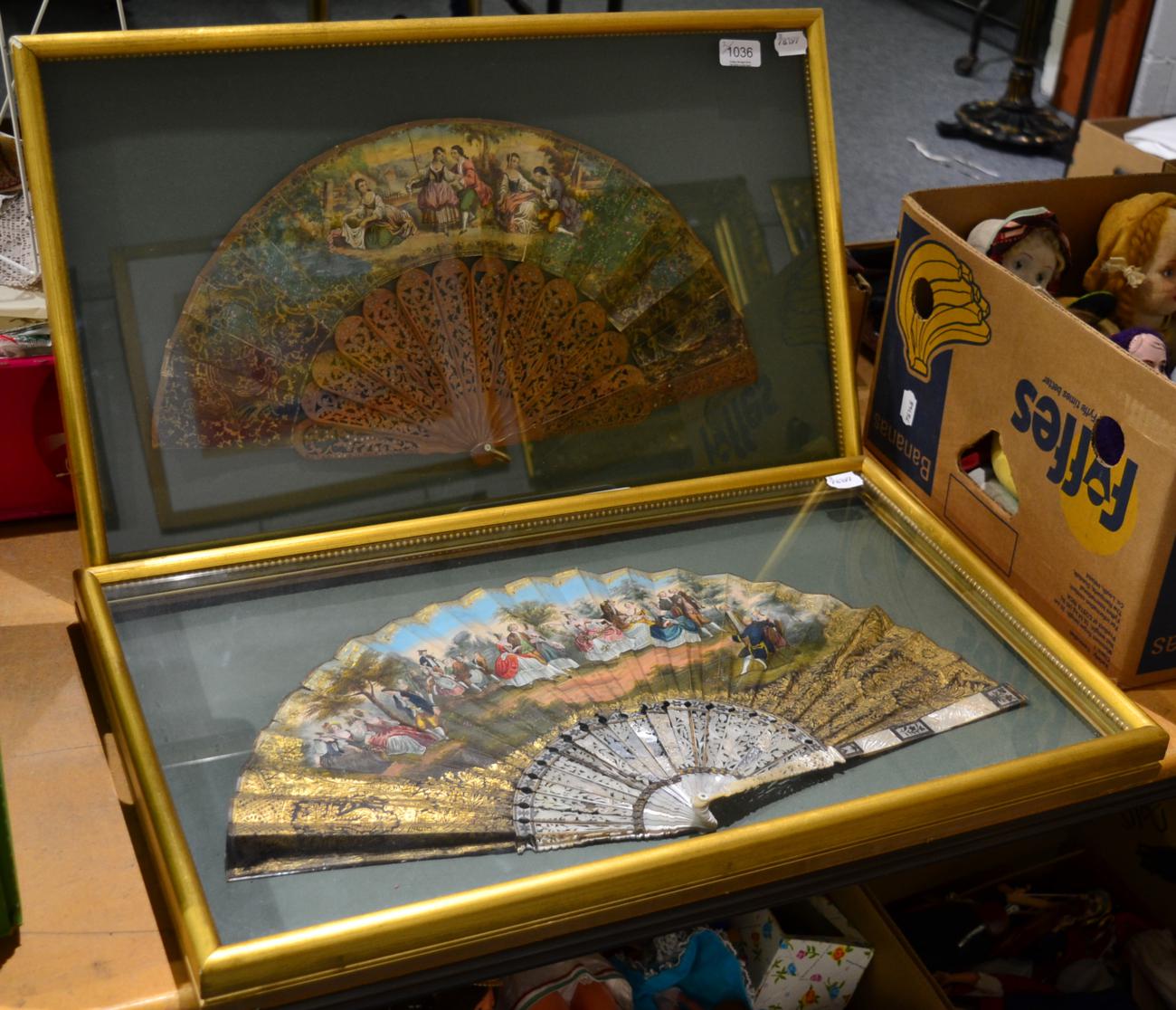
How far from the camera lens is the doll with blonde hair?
4.83 feet

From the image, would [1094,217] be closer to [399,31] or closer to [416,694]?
[399,31]

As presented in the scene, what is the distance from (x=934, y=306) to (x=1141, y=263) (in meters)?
0.33

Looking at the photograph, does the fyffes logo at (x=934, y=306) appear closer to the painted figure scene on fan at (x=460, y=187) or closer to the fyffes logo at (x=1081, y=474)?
the fyffes logo at (x=1081, y=474)

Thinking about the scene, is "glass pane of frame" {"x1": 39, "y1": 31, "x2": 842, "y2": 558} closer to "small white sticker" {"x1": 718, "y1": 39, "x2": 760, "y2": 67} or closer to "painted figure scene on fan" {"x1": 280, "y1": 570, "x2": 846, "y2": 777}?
"small white sticker" {"x1": 718, "y1": 39, "x2": 760, "y2": 67}

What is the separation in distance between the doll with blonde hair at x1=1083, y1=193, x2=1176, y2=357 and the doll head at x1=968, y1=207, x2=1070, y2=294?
0.19ft

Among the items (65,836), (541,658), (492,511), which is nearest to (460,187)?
(492,511)

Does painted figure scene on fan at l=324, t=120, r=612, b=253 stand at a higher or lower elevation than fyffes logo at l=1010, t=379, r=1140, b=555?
higher

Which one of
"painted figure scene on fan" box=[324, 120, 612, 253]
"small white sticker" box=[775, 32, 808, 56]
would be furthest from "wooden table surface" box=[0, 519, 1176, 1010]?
"small white sticker" box=[775, 32, 808, 56]

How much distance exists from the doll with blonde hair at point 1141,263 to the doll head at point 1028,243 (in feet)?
0.19

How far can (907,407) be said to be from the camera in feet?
4.66

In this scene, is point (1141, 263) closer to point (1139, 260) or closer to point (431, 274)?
point (1139, 260)

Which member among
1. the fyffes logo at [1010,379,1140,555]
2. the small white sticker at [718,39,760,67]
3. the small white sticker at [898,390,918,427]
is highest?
the small white sticker at [718,39,760,67]

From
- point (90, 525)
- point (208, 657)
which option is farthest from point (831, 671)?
point (90, 525)

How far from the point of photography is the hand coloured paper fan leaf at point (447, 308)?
116 cm
